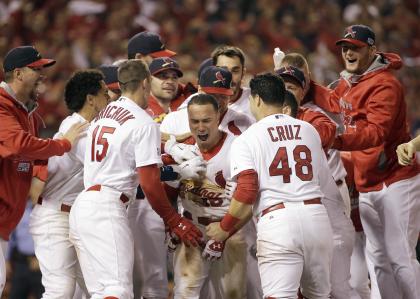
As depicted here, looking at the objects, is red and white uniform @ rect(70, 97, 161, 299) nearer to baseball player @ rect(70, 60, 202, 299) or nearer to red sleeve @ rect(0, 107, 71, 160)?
baseball player @ rect(70, 60, 202, 299)

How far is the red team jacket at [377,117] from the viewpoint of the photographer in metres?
6.62

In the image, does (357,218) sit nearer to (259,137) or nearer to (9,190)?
(259,137)

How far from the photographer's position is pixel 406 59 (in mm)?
13359

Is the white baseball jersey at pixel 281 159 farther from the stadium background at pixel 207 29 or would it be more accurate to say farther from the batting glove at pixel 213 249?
the stadium background at pixel 207 29

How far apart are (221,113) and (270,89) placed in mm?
909

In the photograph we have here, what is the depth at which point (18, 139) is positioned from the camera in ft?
20.0

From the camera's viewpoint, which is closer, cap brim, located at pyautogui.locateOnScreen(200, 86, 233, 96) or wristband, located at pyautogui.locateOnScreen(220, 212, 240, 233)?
wristband, located at pyautogui.locateOnScreen(220, 212, 240, 233)

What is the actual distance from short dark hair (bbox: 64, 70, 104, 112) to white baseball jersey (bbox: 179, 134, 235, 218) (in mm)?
1009

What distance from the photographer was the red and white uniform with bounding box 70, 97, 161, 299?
19.4 ft

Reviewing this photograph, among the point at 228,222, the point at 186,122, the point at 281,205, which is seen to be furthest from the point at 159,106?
the point at 281,205

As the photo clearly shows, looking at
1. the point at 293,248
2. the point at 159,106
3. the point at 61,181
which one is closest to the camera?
the point at 293,248

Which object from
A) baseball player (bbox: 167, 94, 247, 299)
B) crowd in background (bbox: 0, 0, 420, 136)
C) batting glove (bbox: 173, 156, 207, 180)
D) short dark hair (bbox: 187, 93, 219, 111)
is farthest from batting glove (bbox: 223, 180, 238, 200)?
crowd in background (bbox: 0, 0, 420, 136)

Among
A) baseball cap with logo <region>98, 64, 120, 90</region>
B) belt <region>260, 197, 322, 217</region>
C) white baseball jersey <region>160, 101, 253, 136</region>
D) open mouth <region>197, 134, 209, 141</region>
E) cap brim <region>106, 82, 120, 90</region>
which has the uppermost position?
baseball cap with logo <region>98, 64, 120, 90</region>

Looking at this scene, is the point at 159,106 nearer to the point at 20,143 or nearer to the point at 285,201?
the point at 20,143
